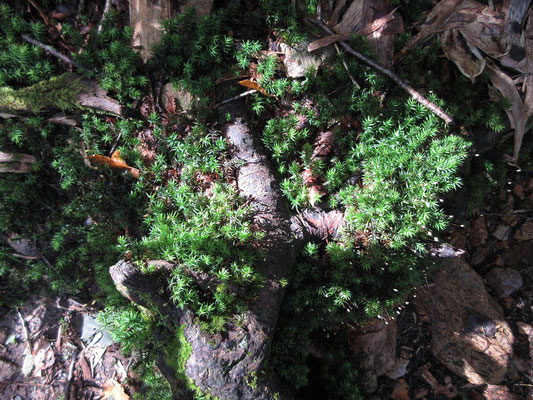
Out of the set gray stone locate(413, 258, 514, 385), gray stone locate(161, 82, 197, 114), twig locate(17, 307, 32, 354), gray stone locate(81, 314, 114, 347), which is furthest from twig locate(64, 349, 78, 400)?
gray stone locate(413, 258, 514, 385)

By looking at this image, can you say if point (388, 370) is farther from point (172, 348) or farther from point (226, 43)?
point (226, 43)

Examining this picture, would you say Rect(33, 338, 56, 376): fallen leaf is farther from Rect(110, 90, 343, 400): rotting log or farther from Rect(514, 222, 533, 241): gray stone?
Rect(514, 222, 533, 241): gray stone

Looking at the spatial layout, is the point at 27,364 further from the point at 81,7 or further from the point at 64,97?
the point at 81,7

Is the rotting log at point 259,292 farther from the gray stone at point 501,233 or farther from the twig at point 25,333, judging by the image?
the gray stone at point 501,233

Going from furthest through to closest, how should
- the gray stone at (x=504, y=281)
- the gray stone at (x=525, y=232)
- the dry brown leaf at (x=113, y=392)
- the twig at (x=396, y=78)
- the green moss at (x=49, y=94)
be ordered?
the gray stone at (x=525, y=232) → the gray stone at (x=504, y=281) → the dry brown leaf at (x=113, y=392) → the green moss at (x=49, y=94) → the twig at (x=396, y=78)

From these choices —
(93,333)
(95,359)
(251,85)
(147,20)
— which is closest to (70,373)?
(95,359)

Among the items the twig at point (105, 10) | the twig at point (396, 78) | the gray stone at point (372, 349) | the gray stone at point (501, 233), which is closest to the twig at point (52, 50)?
the twig at point (105, 10)
